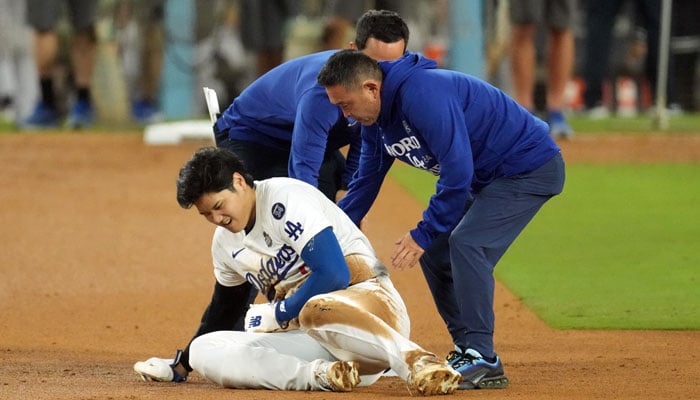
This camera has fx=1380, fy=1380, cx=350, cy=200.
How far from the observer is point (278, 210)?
6.11m

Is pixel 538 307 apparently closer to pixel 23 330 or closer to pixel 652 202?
pixel 23 330

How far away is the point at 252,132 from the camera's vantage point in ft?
25.5

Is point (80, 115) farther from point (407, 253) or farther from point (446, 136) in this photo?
point (446, 136)

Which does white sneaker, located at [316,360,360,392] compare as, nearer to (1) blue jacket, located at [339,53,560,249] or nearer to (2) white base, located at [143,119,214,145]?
(1) blue jacket, located at [339,53,560,249]

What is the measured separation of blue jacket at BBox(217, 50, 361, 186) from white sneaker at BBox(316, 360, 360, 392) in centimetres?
129

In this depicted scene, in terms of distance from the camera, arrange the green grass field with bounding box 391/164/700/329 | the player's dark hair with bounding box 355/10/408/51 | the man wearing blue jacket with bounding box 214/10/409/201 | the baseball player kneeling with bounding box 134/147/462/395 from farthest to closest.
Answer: the green grass field with bounding box 391/164/700/329, the player's dark hair with bounding box 355/10/408/51, the man wearing blue jacket with bounding box 214/10/409/201, the baseball player kneeling with bounding box 134/147/462/395

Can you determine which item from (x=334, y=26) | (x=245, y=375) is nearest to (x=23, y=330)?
(x=245, y=375)

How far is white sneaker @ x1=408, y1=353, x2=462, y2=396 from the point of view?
5863mm

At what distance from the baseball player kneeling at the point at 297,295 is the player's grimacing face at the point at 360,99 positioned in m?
0.42

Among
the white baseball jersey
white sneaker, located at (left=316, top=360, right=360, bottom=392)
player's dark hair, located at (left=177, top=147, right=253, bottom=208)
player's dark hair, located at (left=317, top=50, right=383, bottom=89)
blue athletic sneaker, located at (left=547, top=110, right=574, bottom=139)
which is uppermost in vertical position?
player's dark hair, located at (left=317, top=50, right=383, bottom=89)

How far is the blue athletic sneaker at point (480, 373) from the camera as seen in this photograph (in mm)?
6332

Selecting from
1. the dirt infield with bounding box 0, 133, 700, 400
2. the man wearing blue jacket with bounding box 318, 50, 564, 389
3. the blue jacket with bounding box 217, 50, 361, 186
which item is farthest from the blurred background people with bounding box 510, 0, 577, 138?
the man wearing blue jacket with bounding box 318, 50, 564, 389

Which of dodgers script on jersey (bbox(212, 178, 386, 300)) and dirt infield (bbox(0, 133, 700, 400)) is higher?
dodgers script on jersey (bbox(212, 178, 386, 300))

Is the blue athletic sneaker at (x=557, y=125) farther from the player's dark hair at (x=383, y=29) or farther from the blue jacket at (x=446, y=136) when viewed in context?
the blue jacket at (x=446, y=136)
